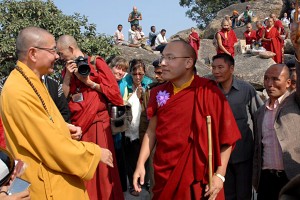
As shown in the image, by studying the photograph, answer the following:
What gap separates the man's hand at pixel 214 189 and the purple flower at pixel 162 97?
2.13ft

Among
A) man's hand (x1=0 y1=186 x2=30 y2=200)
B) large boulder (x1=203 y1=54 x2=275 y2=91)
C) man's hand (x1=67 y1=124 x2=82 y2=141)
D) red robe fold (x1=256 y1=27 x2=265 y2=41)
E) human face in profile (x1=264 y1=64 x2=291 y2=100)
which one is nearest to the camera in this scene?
man's hand (x1=0 y1=186 x2=30 y2=200)

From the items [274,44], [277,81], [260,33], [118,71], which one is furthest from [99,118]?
[260,33]

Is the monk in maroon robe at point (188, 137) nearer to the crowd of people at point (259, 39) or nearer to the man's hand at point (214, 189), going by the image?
the man's hand at point (214, 189)

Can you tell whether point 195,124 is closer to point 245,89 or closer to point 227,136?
point 227,136

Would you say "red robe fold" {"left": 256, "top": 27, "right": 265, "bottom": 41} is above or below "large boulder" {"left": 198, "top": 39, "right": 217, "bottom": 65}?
above

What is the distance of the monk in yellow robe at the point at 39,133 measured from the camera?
8.23ft

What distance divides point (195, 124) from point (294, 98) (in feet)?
2.36

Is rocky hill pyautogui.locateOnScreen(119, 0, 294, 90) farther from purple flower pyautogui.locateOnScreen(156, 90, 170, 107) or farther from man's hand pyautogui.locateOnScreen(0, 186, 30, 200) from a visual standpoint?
man's hand pyautogui.locateOnScreen(0, 186, 30, 200)

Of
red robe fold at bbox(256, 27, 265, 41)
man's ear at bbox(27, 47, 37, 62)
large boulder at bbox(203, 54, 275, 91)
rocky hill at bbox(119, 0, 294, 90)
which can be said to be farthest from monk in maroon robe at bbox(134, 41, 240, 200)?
red robe fold at bbox(256, 27, 265, 41)

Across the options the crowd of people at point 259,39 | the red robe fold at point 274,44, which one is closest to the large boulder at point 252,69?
the crowd of people at point 259,39

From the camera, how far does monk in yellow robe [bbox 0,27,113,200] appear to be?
251 centimetres

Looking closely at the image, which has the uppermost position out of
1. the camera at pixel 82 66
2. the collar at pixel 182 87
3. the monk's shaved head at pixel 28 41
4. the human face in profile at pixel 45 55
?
the monk's shaved head at pixel 28 41

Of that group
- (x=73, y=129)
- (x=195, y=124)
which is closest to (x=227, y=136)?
(x=195, y=124)

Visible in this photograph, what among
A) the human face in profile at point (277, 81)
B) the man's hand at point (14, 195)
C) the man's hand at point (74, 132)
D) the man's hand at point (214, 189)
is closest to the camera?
the man's hand at point (14, 195)
